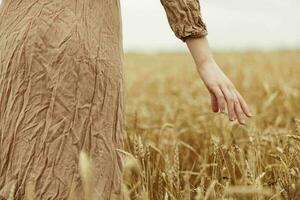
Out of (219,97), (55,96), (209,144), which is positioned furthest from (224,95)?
(209,144)

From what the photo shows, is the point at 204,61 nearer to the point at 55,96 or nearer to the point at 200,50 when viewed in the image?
the point at 200,50

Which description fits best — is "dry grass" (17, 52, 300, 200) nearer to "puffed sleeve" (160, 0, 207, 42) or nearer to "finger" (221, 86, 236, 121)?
"finger" (221, 86, 236, 121)

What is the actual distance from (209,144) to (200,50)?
1.28 m

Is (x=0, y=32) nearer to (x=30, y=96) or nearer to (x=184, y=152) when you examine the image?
(x=30, y=96)

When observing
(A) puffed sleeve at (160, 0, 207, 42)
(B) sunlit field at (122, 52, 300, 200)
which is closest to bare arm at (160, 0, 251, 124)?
(A) puffed sleeve at (160, 0, 207, 42)

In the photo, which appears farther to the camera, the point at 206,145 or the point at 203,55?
the point at 206,145

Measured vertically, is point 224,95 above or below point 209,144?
above

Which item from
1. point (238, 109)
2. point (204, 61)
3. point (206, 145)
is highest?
point (204, 61)

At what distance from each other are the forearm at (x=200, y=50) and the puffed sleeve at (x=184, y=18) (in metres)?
0.01

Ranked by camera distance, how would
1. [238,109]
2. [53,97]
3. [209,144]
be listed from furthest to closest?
[209,144] → [238,109] → [53,97]

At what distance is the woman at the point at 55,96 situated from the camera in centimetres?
174

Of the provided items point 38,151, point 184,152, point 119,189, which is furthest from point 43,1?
point 184,152

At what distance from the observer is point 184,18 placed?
1908mm

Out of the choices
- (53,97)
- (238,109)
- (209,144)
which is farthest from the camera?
(209,144)
